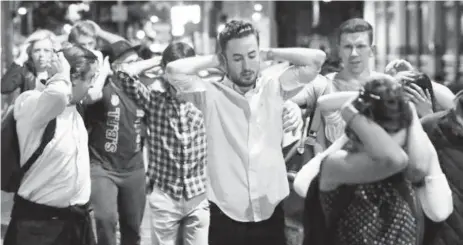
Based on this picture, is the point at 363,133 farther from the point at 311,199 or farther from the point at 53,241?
the point at 53,241

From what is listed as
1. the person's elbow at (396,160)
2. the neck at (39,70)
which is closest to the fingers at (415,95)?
the person's elbow at (396,160)

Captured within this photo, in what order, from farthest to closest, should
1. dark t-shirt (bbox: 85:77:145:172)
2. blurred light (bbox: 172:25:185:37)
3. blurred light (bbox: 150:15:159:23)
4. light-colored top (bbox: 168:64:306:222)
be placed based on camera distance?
blurred light (bbox: 150:15:159:23)
blurred light (bbox: 172:25:185:37)
dark t-shirt (bbox: 85:77:145:172)
light-colored top (bbox: 168:64:306:222)

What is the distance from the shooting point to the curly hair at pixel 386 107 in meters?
4.07

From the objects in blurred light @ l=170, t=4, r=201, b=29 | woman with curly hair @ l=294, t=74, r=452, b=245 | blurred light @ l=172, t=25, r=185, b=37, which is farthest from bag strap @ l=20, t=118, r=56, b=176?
blurred light @ l=170, t=4, r=201, b=29

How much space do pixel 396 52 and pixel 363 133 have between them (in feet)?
74.7

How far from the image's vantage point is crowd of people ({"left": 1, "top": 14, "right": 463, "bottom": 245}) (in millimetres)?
4141

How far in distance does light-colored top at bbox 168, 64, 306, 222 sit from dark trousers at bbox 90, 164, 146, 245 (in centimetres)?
199

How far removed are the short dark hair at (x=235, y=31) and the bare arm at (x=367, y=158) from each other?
1.73m

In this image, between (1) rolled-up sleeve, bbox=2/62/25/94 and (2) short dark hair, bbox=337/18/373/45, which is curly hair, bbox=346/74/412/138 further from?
(1) rolled-up sleeve, bbox=2/62/25/94

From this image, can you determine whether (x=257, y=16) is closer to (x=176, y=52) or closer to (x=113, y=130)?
(x=113, y=130)

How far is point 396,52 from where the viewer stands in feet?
86.6

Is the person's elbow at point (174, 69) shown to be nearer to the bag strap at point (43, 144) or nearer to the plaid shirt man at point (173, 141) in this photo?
the plaid shirt man at point (173, 141)

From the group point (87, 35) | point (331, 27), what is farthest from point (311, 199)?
point (331, 27)

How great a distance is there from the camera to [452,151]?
16.0 ft
